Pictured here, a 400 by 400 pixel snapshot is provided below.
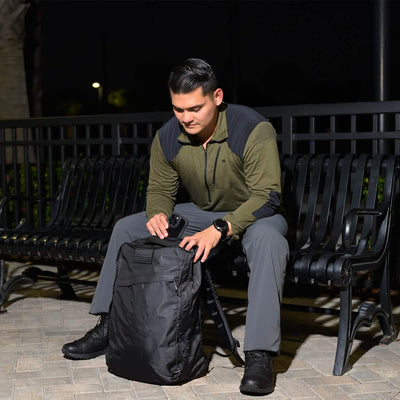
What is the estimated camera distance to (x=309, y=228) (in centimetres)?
520

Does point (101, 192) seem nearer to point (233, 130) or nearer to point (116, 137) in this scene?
point (116, 137)

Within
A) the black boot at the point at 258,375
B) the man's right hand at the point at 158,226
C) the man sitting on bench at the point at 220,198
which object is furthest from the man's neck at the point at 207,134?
the black boot at the point at 258,375

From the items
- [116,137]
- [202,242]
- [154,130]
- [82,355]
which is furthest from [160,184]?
[154,130]

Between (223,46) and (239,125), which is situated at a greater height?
(223,46)

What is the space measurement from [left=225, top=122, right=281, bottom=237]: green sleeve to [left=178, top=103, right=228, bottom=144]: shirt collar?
0.17 m

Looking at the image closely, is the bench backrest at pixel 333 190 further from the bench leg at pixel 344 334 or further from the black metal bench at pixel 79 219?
the black metal bench at pixel 79 219

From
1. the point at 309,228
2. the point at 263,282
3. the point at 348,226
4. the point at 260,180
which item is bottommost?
the point at 263,282

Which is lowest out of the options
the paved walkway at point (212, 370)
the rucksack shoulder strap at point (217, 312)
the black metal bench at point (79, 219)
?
the paved walkway at point (212, 370)

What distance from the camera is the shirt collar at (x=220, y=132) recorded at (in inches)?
184

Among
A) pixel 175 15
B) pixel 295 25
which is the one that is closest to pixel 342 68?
pixel 295 25

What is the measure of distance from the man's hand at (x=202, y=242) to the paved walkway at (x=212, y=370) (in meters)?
0.70

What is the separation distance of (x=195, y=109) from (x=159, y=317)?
1.16m

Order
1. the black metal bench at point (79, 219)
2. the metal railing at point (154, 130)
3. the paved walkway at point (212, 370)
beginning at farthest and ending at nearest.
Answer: the metal railing at point (154, 130), the black metal bench at point (79, 219), the paved walkway at point (212, 370)

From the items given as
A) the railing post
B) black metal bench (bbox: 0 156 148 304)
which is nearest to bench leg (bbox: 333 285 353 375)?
black metal bench (bbox: 0 156 148 304)
